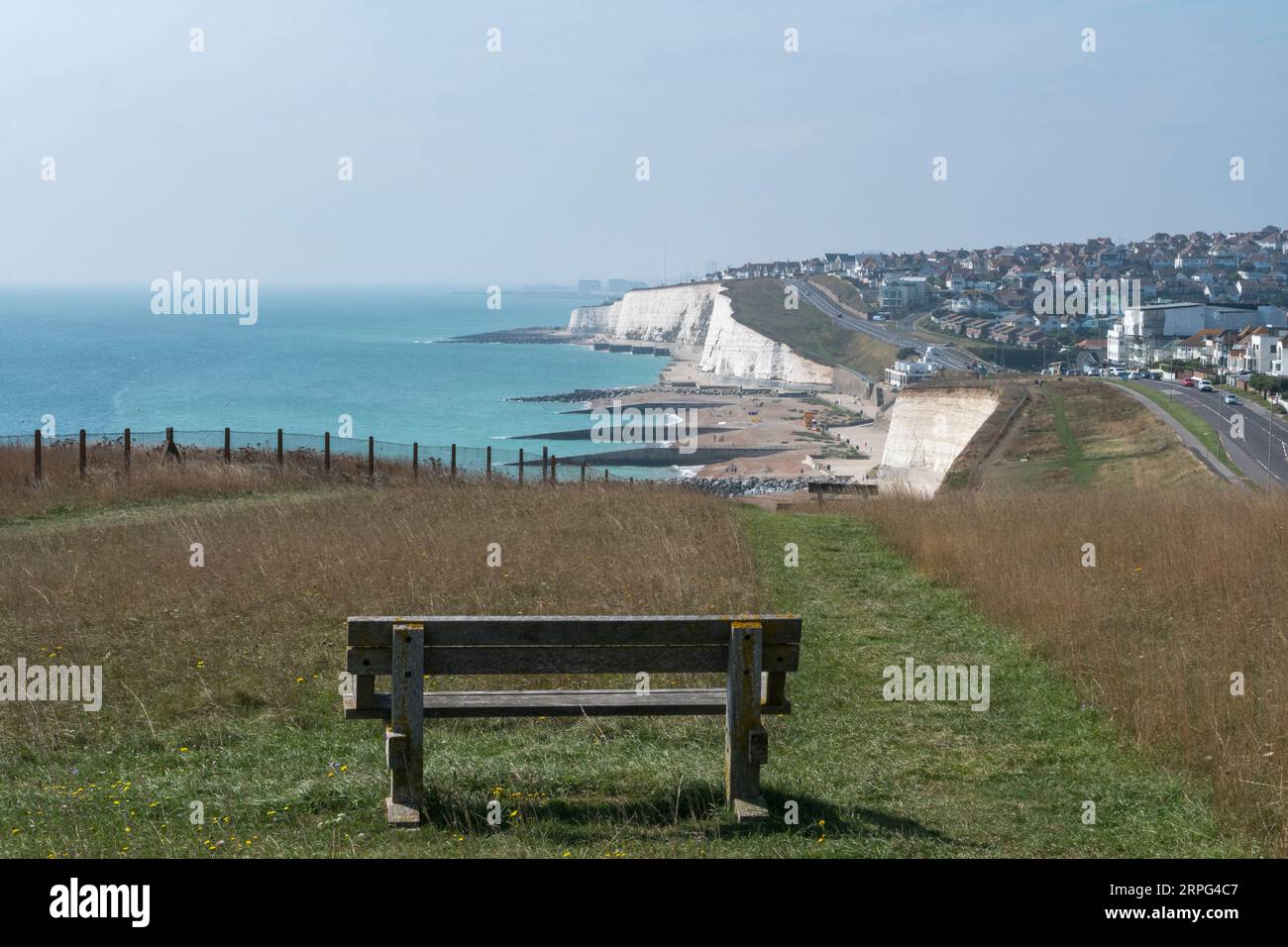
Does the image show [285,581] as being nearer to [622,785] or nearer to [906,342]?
[622,785]

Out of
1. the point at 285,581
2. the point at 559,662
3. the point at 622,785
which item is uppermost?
the point at 559,662

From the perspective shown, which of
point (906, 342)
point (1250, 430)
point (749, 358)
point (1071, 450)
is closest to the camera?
point (1071, 450)

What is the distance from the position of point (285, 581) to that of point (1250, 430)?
52.5 meters

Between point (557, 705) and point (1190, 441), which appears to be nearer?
point (557, 705)

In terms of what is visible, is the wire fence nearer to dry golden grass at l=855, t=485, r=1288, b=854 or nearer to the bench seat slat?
dry golden grass at l=855, t=485, r=1288, b=854

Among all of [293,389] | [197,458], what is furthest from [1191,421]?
[293,389]

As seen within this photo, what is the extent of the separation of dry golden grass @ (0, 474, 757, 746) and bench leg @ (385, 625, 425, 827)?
266 centimetres

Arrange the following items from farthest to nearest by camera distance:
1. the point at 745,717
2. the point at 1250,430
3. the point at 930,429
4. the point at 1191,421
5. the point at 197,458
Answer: the point at 930,429
the point at 1191,421
the point at 1250,430
the point at 197,458
the point at 745,717

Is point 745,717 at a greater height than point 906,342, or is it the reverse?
point 906,342

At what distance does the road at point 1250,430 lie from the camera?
40594mm

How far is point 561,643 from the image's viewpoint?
20.3ft

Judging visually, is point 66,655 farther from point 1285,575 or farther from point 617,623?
point 1285,575

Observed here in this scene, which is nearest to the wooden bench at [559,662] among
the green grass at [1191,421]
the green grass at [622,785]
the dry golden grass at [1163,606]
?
the green grass at [622,785]
